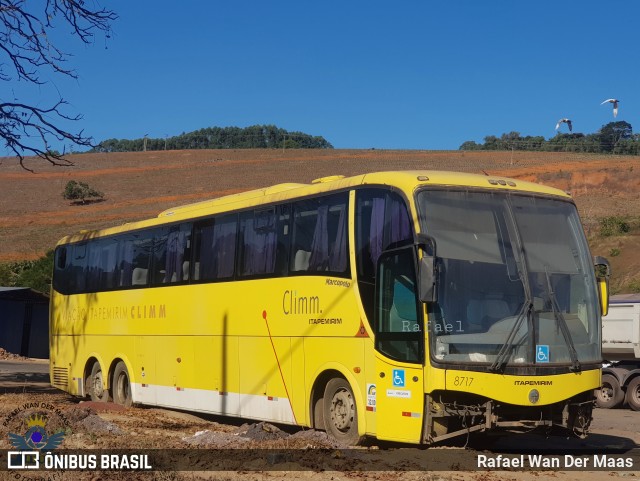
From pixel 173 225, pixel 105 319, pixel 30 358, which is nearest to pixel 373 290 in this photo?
pixel 173 225

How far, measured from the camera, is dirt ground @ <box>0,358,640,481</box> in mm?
10094

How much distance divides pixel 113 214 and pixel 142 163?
2558 centimetres

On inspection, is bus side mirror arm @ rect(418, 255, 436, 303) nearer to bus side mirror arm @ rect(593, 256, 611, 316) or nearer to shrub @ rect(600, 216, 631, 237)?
bus side mirror arm @ rect(593, 256, 611, 316)

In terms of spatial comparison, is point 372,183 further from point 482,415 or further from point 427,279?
point 482,415

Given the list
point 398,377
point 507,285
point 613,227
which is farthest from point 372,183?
point 613,227

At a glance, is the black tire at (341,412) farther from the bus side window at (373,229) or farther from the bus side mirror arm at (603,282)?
the bus side mirror arm at (603,282)

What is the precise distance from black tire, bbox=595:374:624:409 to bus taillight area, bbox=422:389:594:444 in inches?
490

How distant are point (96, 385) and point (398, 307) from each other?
1132 centimetres

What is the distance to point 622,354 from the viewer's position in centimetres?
2384

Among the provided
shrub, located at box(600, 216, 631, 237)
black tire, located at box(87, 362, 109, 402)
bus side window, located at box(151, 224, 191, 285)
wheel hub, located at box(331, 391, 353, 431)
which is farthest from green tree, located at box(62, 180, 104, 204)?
wheel hub, located at box(331, 391, 353, 431)

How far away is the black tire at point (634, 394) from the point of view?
2309 cm

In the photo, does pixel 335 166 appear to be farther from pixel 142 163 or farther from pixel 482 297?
pixel 482 297

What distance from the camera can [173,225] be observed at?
17.9 metres

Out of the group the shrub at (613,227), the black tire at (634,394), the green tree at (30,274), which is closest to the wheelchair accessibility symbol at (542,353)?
the black tire at (634,394)
